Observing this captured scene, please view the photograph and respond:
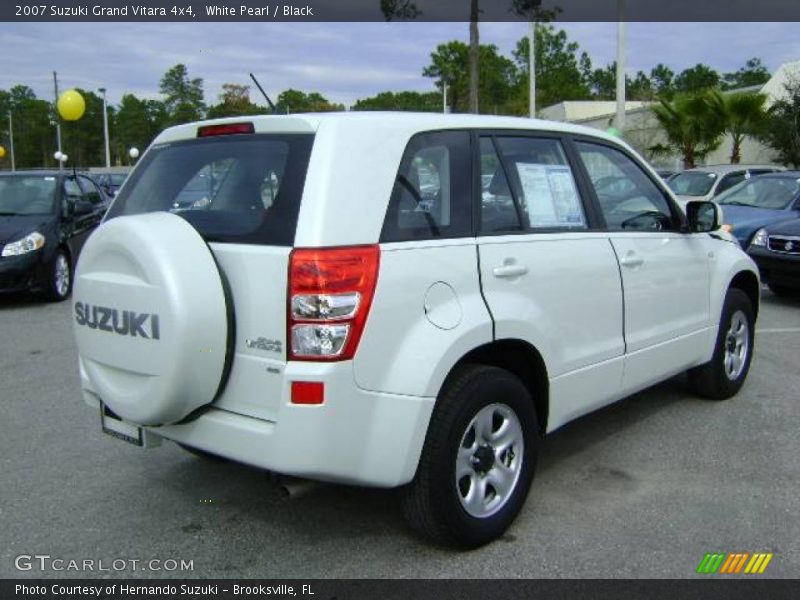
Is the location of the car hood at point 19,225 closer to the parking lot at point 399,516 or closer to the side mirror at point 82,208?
the side mirror at point 82,208

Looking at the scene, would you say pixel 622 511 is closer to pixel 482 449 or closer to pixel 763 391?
pixel 482 449

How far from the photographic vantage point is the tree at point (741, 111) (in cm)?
2602

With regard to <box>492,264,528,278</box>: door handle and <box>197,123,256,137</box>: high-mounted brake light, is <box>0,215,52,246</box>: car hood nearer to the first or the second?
<box>197,123,256,137</box>: high-mounted brake light

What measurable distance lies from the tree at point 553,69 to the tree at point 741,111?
162ft

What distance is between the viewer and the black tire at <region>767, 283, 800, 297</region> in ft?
30.4

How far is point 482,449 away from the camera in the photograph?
3.29 metres

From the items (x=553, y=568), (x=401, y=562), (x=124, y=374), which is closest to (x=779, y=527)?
(x=553, y=568)

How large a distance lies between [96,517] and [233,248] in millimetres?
1572

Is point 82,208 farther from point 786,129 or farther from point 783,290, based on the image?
point 786,129

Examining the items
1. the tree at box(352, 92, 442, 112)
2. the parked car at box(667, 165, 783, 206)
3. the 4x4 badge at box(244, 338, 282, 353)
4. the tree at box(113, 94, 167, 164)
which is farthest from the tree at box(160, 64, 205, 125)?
the 4x4 badge at box(244, 338, 282, 353)

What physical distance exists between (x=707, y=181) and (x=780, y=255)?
656cm

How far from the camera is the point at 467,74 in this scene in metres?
49.7

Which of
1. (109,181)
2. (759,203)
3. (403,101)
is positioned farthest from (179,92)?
(759,203)

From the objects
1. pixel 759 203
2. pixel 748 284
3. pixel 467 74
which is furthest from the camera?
pixel 467 74
